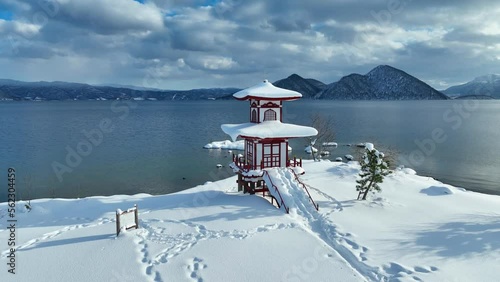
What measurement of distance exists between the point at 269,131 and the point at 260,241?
33.7 feet

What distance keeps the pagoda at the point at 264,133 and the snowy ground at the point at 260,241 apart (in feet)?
7.90

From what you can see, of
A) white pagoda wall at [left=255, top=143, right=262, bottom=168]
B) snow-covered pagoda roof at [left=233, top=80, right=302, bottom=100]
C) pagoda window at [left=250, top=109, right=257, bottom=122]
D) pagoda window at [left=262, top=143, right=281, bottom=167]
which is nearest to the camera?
snow-covered pagoda roof at [left=233, top=80, right=302, bottom=100]

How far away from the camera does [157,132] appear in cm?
9619

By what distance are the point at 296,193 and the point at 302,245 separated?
6.79m

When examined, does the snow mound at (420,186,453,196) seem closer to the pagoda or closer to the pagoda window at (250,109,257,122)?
the pagoda

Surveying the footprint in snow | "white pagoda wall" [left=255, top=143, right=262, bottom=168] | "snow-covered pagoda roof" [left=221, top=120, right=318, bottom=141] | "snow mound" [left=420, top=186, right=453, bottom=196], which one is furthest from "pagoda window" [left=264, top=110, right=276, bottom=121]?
the footprint in snow

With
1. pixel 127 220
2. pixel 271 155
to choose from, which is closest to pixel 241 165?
pixel 271 155

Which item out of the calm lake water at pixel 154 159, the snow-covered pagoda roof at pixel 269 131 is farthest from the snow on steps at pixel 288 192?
the calm lake water at pixel 154 159

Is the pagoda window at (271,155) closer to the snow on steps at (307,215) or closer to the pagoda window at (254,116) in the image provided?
the snow on steps at (307,215)

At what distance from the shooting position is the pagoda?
1017 inches

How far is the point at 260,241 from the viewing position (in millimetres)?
17250

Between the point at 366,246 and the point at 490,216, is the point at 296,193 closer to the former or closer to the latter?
the point at 366,246

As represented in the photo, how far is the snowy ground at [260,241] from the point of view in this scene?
14.4m

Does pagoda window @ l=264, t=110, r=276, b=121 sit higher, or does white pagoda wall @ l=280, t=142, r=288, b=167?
pagoda window @ l=264, t=110, r=276, b=121
